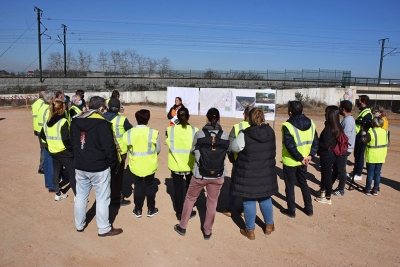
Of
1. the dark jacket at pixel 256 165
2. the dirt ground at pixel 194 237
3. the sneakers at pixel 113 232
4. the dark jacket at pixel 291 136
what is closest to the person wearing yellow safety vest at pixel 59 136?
the dirt ground at pixel 194 237

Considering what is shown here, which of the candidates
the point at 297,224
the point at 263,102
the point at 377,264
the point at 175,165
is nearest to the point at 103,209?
the point at 175,165

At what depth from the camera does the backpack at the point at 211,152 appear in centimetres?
410

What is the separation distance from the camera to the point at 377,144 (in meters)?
6.45

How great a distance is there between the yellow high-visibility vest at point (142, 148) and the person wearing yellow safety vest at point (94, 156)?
13.2 inches

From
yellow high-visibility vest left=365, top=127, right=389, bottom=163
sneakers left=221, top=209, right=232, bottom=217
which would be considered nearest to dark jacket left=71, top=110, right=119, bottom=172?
sneakers left=221, top=209, right=232, bottom=217

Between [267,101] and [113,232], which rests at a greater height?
[267,101]

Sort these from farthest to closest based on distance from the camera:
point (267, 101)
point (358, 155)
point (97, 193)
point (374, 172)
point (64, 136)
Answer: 1. point (267, 101)
2. point (358, 155)
3. point (374, 172)
4. point (64, 136)
5. point (97, 193)

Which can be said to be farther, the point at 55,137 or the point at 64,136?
the point at 55,137

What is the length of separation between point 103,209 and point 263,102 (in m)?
8.93

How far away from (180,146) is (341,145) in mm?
3224

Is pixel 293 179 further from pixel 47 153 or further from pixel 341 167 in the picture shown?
pixel 47 153

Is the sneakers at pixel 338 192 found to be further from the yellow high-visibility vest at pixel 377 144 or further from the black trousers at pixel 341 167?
the yellow high-visibility vest at pixel 377 144

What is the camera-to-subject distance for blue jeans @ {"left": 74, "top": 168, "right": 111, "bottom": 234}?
4309mm

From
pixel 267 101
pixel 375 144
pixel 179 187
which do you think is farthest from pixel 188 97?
pixel 179 187
